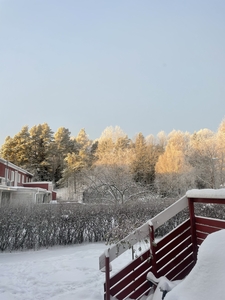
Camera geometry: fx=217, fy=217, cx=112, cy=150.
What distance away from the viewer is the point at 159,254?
2.60 metres

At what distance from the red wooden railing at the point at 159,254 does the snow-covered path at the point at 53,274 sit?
2.79ft

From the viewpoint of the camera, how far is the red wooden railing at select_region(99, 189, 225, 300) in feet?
8.13

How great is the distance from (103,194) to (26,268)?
7.29 metres

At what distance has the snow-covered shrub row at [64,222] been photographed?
6.18 m

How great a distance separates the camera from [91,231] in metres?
6.78

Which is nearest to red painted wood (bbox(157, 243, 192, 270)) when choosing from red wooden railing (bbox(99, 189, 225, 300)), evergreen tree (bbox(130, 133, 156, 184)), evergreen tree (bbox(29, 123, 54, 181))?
red wooden railing (bbox(99, 189, 225, 300))

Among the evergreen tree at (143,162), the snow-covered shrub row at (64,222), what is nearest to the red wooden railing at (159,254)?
the snow-covered shrub row at (64,222)

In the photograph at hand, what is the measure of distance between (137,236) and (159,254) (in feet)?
1.10

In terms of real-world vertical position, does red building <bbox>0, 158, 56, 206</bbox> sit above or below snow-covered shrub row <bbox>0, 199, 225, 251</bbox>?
above

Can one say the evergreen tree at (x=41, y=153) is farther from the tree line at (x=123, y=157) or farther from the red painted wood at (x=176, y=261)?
the red painted wood at (x=176, y=261)

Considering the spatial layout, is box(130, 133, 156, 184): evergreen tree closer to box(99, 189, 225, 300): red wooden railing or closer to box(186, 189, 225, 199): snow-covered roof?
box(99, 189, 225, 300): red wooden railing

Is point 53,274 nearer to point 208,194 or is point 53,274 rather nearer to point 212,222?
point 212,222

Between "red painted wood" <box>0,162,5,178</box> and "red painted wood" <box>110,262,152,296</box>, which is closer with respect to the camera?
"red painted wood" <box>110,262,152,296</box>

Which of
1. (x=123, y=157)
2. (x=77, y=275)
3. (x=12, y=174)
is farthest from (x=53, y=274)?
(x=123, y=157)
